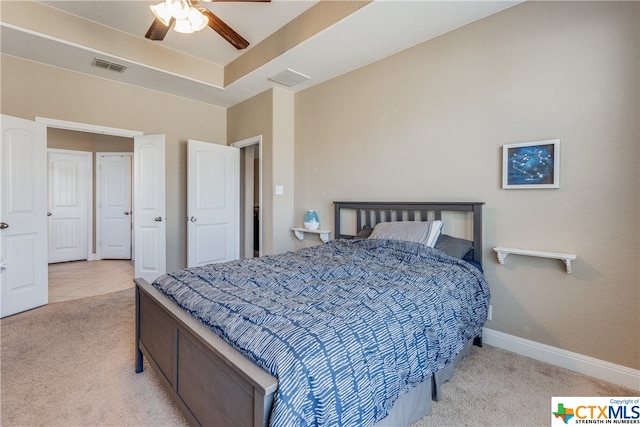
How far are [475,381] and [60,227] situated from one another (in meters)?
6.91

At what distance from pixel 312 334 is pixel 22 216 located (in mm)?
3709

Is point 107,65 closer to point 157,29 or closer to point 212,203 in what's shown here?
point 157,29

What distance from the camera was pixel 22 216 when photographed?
10.3ft

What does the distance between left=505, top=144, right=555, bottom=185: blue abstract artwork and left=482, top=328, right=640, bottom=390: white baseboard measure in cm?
121

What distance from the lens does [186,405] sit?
55.2 inches

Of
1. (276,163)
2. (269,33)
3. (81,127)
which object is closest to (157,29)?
(269,33)

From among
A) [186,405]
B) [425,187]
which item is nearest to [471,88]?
[425,187]

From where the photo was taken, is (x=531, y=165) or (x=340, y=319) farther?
(x=531, y=165)

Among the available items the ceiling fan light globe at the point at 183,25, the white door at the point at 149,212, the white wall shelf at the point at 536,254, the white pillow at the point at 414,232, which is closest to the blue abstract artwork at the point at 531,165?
the white wall shelf at the point at 536,254

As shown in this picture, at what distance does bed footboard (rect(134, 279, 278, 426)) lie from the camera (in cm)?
96

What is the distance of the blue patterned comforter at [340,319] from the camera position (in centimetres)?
98

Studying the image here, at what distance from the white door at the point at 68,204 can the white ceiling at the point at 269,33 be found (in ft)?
9.23

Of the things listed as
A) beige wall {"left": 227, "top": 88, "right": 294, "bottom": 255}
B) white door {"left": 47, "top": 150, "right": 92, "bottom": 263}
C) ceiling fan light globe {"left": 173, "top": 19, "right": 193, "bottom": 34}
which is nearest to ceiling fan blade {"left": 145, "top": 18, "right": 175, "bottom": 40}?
ceiling fan light globe {"left": 173, "top": 19, "right": 193, "bottom": 34}

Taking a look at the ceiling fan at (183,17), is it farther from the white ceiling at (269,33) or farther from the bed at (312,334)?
the bed at (312,334)
